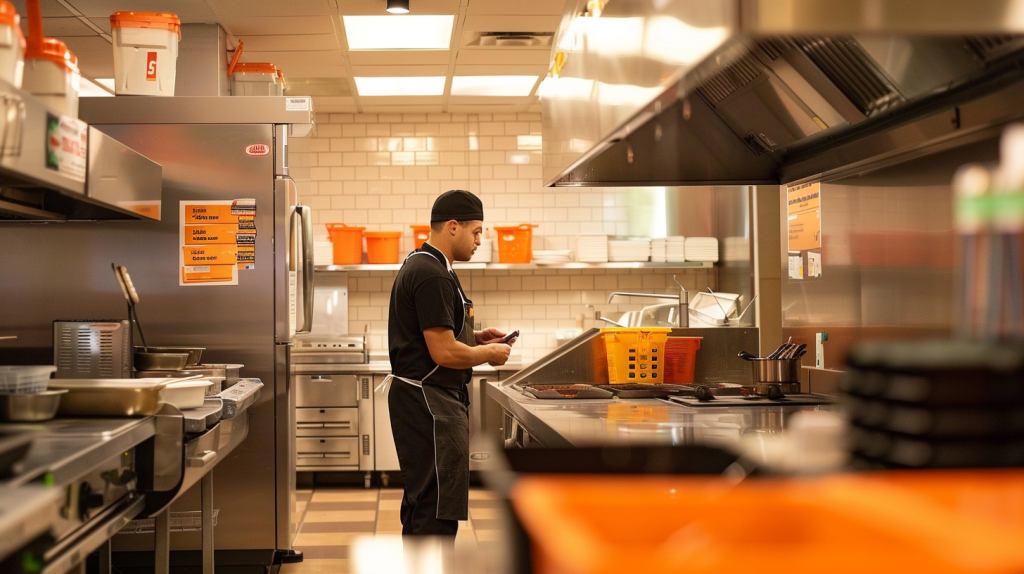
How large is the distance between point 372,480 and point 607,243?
2.49m

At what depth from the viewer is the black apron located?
3338mm

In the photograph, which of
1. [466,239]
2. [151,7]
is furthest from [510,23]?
[151,7]

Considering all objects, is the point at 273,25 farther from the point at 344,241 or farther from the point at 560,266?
the point at 560,266

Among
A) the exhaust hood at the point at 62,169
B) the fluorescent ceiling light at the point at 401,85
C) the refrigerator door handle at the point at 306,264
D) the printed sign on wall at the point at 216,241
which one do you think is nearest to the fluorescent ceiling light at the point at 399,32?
the fluorescent ceiling light at the point at 401,85

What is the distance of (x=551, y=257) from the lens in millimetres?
6449

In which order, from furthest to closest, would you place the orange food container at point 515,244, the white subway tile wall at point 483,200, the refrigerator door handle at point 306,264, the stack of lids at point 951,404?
1. the white subway tile wall at point 483,200
2. the orange food container at point 515,244
3. the refrigerator door handle at point 306,264
4. the stack of lids at point 951,404

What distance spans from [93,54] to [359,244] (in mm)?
2202

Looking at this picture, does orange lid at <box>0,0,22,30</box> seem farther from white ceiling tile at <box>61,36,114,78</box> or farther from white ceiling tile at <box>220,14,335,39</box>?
white ceiling tile at <box>61,36,114,78</box>

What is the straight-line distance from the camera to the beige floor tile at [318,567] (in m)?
4.04

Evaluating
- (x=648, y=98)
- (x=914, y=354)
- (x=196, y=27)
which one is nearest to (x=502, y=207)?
(x=196, y=27)

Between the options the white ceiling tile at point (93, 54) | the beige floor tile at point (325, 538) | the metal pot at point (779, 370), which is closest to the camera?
the metal pot at point (779, 370)

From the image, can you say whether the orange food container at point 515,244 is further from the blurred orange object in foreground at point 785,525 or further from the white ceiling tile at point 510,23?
the blurred orange object in foreground at point 785,525

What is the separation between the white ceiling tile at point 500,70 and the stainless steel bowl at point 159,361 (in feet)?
9.98

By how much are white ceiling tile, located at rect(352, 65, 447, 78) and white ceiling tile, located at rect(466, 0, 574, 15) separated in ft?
3.54
